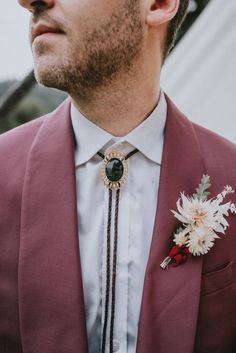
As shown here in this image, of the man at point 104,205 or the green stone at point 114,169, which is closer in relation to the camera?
the man at point 104,205

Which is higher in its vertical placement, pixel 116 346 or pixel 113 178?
pixel 113 178

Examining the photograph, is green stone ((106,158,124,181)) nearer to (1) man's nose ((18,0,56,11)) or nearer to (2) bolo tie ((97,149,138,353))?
(2) bolo tie ((97,149,138,353))

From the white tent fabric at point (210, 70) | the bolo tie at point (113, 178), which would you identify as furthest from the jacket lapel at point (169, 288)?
the white tent fabric at point (210, 70)

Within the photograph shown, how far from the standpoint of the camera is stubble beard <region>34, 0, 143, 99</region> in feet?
3.83

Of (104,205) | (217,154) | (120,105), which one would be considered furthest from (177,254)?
(120,105)

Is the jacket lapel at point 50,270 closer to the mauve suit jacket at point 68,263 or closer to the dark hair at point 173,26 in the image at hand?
the mauve suit jacket at point 68,263

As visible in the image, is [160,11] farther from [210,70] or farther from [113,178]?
[210,70]

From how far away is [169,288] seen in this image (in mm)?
1150

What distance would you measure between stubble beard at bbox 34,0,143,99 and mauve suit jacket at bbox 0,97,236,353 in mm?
133

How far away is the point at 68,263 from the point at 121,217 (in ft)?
0.67

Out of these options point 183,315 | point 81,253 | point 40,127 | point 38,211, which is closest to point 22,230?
point 38,211

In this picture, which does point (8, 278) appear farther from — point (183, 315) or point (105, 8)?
point (105, 8)

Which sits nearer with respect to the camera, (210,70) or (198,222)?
(198,222)

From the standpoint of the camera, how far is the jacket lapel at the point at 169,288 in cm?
112
